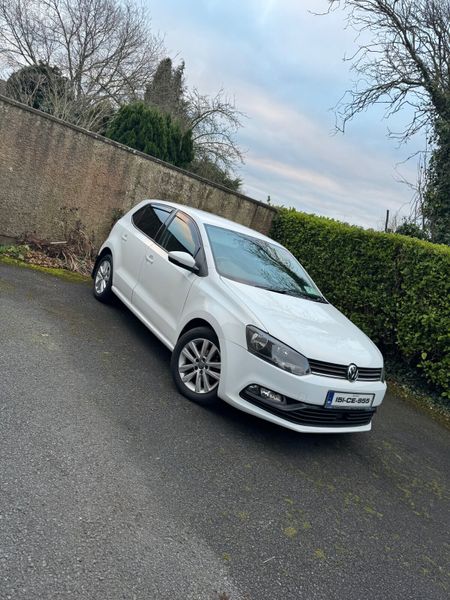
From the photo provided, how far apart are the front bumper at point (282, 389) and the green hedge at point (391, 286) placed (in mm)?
2915

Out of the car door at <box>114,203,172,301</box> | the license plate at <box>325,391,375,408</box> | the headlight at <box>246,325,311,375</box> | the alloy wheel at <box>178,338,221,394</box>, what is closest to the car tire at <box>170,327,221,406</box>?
the alloy wheel at <box>178,338,221,394</box>

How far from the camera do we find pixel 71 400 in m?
3.63

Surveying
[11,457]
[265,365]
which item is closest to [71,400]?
[11,457]

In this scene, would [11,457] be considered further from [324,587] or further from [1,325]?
[1,325]

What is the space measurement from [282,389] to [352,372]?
0.67m

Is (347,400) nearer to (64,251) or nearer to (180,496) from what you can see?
(180,496)

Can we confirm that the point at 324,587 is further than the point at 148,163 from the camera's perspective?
No

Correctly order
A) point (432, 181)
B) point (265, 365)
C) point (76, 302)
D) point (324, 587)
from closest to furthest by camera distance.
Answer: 1. point (324, 587)
2. point (265, 365)
3. point (76, 302)
4. point (432, 181)

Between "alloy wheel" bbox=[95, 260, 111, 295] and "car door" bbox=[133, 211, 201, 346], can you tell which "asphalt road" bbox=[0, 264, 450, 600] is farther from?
"alloy wheel" bbox=[95, 260, 111, 295]

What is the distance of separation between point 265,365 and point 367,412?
1.12 metres

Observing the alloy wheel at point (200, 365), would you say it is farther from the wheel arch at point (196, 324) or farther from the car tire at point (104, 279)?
the car tire at point (104, 279)

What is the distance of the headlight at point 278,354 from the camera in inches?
143

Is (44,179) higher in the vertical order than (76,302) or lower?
higher

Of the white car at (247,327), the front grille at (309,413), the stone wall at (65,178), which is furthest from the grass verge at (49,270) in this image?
the front grille at (309,413)
